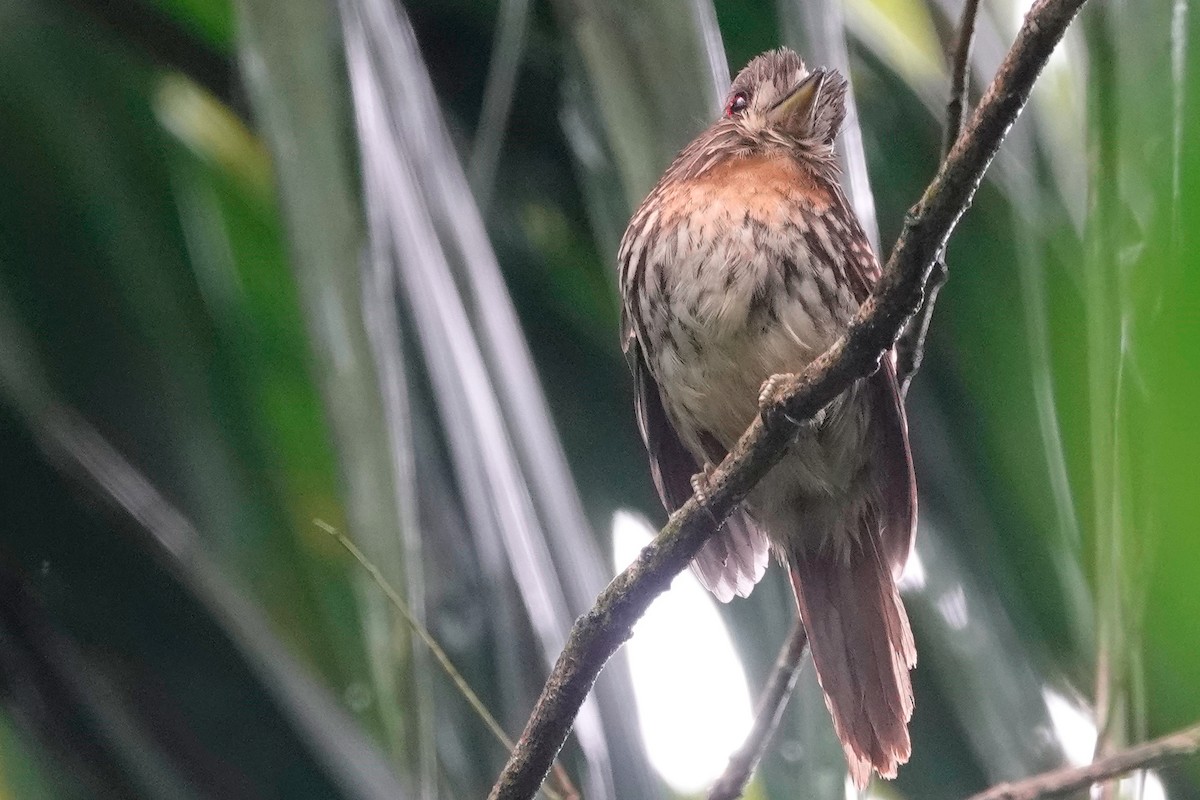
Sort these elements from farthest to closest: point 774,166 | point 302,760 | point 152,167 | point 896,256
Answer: point 774,166, point 152,167, point 302,760, point 896,256

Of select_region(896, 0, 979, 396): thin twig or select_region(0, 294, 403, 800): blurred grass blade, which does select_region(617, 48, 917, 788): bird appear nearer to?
select_region(896, 0, 979, 396): thin twig

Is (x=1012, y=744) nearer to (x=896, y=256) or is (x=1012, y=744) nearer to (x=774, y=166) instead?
(x=896, y=256)

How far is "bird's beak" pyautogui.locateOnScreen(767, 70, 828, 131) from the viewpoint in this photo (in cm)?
215

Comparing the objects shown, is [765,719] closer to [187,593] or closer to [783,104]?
[187,593]

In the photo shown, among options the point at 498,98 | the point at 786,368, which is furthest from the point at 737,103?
the point at 498,98

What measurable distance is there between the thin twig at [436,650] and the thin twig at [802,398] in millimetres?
102

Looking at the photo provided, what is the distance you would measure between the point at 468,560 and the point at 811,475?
90 cm

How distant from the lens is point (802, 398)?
1.37 m

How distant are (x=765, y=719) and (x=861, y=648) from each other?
0.70 m

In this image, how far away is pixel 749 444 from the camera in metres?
1.47

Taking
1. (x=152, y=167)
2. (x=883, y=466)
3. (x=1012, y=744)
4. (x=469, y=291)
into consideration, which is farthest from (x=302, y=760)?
(x=883, y=466)

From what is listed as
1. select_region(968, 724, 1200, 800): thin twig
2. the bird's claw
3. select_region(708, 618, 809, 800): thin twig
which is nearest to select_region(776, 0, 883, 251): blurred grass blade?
the bird's claw

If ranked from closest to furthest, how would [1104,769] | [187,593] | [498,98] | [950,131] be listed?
[1104,769], [950,131], [187,593], [498,98]

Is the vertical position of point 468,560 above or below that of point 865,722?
above
